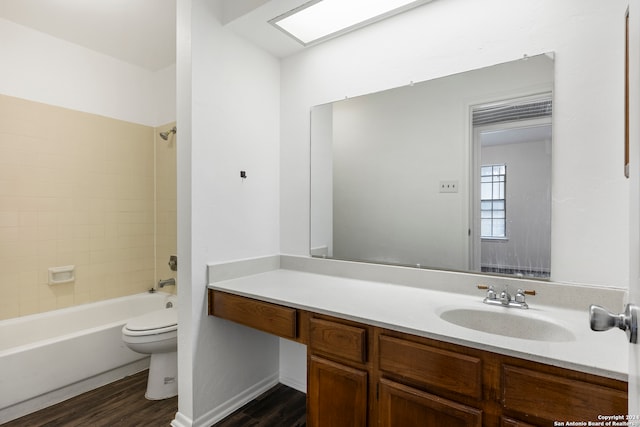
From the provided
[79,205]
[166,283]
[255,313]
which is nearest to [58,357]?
[166,283]

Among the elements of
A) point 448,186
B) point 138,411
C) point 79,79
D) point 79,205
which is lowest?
point 138,411

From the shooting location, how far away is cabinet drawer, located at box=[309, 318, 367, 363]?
1.26 m

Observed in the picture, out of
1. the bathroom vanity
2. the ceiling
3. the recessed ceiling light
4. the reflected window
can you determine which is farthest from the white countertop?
the ceiling

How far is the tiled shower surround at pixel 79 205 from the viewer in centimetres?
227

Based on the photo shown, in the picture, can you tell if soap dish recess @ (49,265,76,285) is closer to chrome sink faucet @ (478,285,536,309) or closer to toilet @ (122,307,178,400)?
toilet @ (122,307,178,400)

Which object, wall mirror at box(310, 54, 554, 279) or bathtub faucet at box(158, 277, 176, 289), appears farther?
bathtub faucet at box(158, 277, 176, 289)

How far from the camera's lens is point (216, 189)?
1.86 m

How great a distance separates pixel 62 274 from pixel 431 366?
2.77m

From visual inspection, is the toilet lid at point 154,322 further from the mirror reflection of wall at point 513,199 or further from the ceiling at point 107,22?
the ceiling at point 107,22

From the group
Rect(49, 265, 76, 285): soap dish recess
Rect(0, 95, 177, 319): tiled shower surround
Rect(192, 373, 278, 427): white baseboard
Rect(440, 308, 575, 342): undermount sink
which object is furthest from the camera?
Rect(49, 265, 76, 285): soap dish recess

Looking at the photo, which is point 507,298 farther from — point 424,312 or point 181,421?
point 181,421

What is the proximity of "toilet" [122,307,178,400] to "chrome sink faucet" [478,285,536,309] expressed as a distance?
1922mm

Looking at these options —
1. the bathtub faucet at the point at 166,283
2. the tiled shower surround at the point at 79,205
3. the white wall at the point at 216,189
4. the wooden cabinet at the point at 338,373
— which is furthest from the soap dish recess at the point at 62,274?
the wooden cabinet at the point at 338,373

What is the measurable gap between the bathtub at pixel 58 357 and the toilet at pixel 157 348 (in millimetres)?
352
